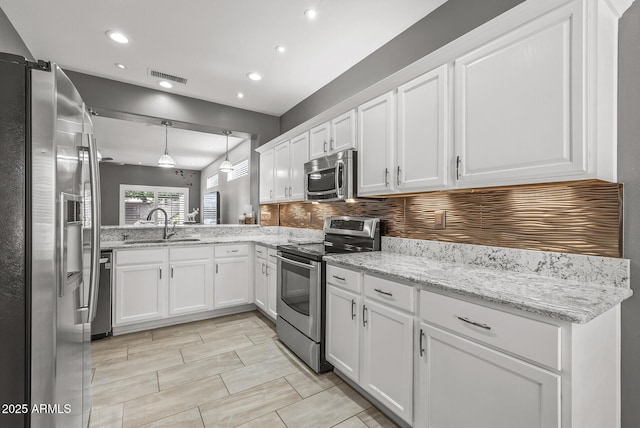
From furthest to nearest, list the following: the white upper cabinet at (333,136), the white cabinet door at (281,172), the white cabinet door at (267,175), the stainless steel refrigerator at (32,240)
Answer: the white cabinet door at (267,175)
the white cabinet door at (281,172)
the white upper cabinet at (333,136)
the stainless steel refrigerator at (32,240)

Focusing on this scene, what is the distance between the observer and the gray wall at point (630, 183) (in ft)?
4.44

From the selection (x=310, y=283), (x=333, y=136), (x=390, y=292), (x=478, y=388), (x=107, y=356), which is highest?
(x=333, y=136)

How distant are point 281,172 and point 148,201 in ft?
23.0

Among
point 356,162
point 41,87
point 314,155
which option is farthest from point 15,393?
point 314,155

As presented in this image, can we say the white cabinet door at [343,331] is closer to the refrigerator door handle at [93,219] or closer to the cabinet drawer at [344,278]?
the cabinet drawer at [344,278]

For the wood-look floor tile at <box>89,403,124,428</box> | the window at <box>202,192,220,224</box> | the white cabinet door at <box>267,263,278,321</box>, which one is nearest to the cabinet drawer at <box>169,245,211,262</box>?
the white cabinet door at <box>267,263,278,321</box>

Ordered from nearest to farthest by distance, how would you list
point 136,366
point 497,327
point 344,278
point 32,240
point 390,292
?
point 32,240 < point 497,327 < point 390,292 < point 344,278 < point 136,366

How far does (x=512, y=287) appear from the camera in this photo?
137cm

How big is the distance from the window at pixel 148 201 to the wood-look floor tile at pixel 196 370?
21.7 ft

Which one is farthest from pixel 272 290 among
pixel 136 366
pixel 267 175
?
pixel 267 175

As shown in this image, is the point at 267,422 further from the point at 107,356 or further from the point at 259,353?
the point at 107,356

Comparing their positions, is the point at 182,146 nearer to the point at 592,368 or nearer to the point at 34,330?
the point at 34,330

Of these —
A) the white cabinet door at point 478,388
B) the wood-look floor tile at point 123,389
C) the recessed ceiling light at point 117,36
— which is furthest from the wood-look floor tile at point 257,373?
the recessed ceiling light at point 117,36

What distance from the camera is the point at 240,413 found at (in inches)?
74.4
